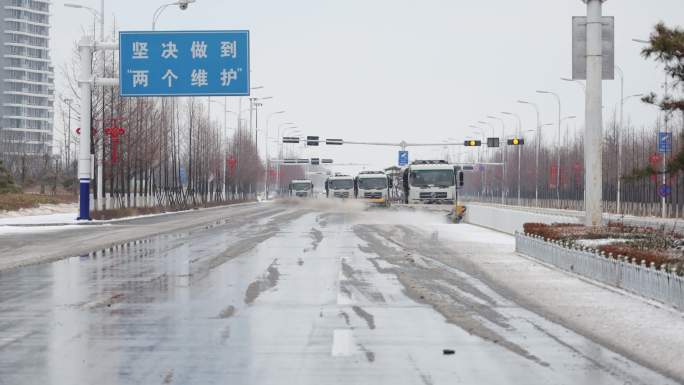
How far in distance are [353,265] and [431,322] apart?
8.08 m

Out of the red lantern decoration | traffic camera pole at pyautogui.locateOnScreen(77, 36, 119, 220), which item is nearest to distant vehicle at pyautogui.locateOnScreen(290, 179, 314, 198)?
the red lantern decoration

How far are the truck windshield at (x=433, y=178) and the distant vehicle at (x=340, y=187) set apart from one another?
19.3m

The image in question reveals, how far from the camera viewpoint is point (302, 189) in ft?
291

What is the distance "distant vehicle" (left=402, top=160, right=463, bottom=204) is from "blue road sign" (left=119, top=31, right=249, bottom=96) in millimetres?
13548

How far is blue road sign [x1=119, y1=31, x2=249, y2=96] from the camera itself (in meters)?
38.8

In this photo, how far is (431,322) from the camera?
11.0 meters

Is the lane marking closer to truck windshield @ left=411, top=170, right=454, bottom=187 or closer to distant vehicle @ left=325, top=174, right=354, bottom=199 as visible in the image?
truck windshield @ left=411, top=170, right=454, bottom=187

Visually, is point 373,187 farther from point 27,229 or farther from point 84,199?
point 27,229

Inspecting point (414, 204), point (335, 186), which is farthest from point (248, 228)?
point (335, 186)

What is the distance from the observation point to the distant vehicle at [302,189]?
8744 centimetres

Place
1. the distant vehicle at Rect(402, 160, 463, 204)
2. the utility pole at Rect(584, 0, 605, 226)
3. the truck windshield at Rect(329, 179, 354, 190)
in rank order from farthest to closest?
1. the truck windshield at Rect(329, 179, 354, 190)
2. the distant vehicle at Rect(402, 160, 463, 204)
3. the utility pole at Rect(584, 0, 605, 226)

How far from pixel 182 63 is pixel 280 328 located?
1176 inches

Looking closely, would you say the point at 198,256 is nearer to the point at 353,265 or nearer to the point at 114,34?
the point at 353,265

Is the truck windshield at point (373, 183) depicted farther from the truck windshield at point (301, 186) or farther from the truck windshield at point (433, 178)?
the truck windshield at point (301, 186)
